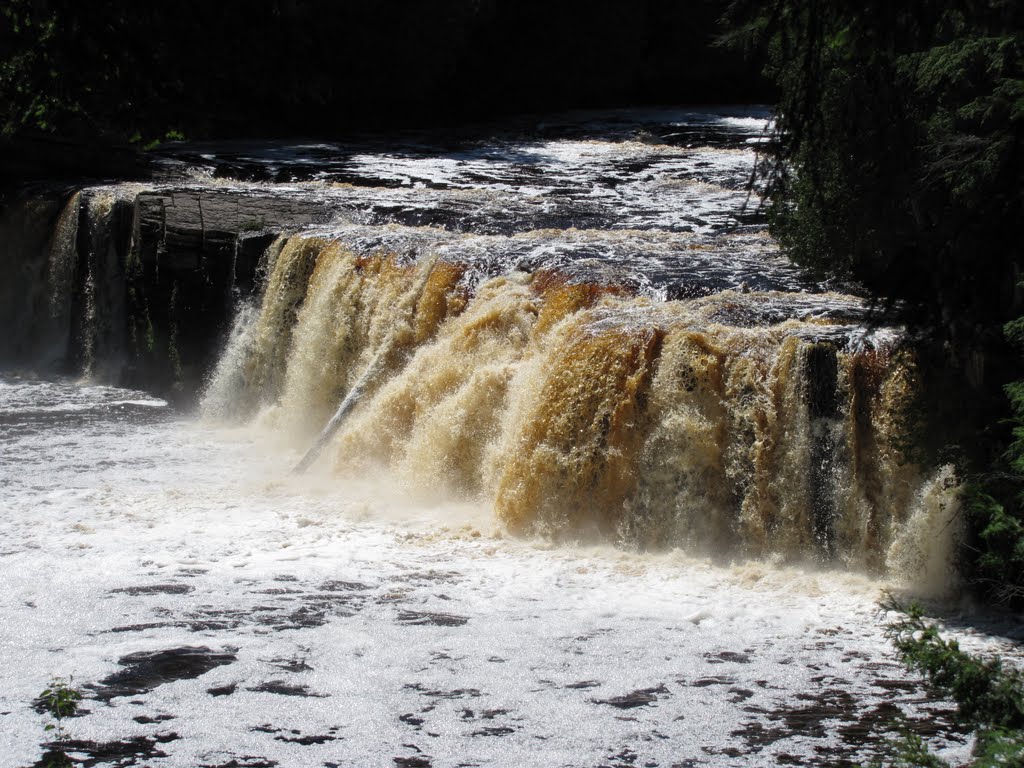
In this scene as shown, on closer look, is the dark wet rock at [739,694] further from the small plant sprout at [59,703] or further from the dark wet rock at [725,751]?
the small plant sprout at [59,703]

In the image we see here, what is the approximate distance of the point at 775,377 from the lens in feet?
26.0

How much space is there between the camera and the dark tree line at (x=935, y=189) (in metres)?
4.75

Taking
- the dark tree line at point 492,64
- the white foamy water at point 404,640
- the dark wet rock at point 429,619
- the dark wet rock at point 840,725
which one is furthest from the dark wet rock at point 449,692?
the dark tree line at point 492,64

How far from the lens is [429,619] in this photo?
670cm

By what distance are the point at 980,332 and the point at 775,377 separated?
160 centimetres

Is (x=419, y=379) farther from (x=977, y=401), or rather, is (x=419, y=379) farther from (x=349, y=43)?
(x=349, y=43)

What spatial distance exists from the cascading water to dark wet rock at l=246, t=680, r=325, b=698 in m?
0.01

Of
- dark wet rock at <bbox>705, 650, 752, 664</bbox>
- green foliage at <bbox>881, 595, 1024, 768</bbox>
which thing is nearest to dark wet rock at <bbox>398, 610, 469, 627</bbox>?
dark wet rock at <bbox>705, 650, 752, 664</bbox>

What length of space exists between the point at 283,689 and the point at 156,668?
26.2 inches

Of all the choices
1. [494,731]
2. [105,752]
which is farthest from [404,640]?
[105,752]

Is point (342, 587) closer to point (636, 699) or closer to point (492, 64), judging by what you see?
point (636, 699)

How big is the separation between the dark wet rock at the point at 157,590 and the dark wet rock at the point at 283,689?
1.46 m

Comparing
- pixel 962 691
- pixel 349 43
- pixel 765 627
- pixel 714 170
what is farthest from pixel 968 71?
pixel 349 43

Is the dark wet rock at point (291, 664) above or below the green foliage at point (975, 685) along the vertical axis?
below
